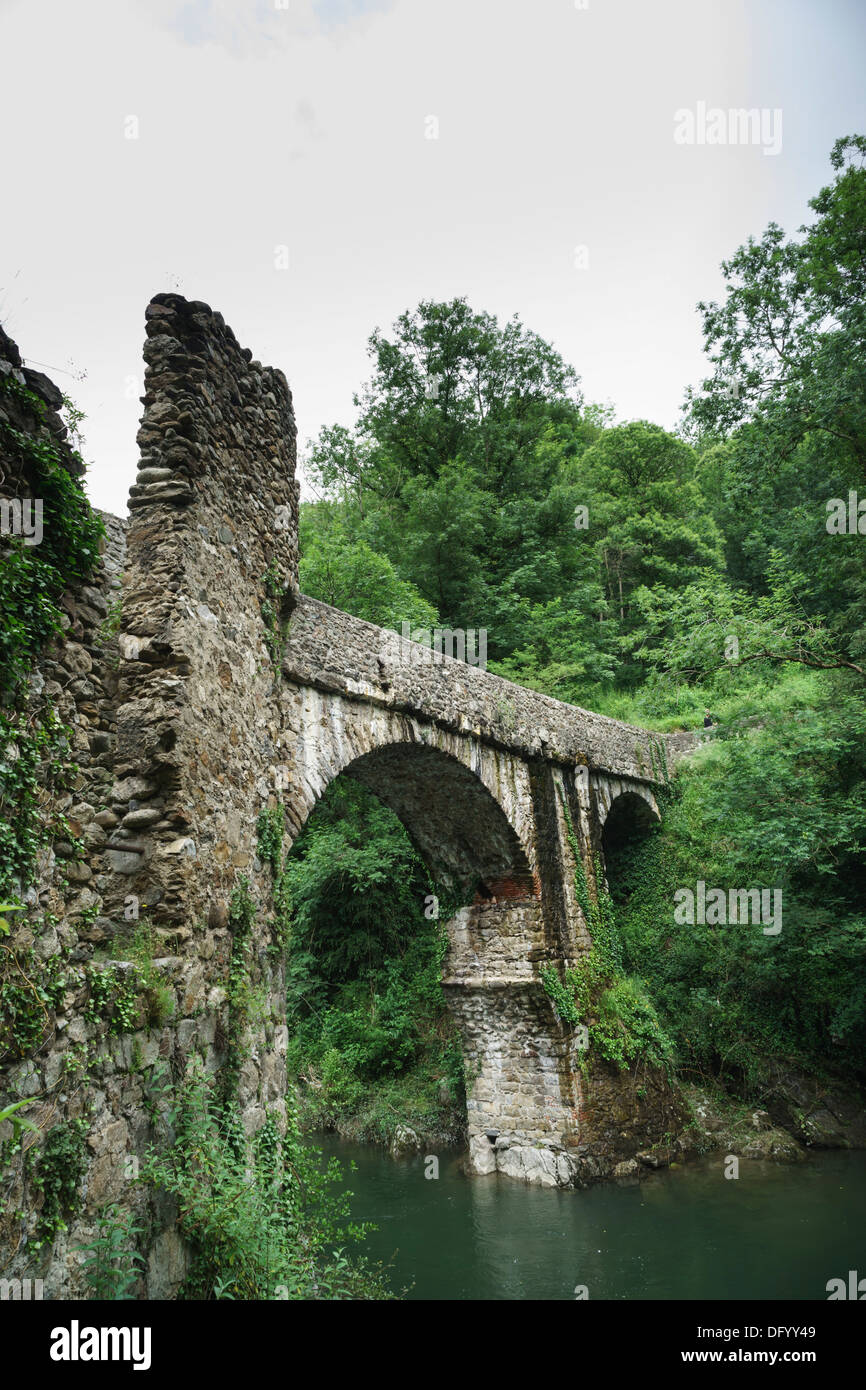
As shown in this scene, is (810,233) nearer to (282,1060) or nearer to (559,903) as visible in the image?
(559,903)

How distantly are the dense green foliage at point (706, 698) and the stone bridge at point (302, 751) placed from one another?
2.79 ft

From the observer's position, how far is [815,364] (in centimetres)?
971

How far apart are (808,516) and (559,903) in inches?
231

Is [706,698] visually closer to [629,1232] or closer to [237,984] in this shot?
[629,1232]

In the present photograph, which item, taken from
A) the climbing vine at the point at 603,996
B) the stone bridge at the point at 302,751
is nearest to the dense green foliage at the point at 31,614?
the stone bridge at the point at 302,751

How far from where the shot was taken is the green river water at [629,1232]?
22.3ft
